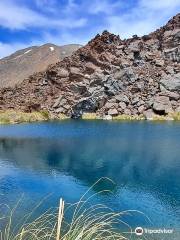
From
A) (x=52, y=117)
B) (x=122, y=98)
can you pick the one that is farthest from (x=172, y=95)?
(x=52, y=117)

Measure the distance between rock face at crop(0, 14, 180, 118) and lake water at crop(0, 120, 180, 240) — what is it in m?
66.3

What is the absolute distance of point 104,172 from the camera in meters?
45.8

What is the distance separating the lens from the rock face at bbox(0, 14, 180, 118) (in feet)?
483

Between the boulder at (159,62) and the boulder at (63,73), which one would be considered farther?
the boulder at (63,73)

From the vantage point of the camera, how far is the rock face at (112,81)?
483 feet

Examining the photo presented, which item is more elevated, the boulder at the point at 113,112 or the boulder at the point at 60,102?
the boulder at the point at 60,102

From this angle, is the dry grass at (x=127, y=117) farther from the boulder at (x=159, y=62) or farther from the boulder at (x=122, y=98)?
the boulder at (x=159, y=62)

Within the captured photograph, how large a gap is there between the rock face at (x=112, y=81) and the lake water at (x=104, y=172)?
66.3 metres

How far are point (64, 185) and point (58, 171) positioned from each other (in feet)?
27.4

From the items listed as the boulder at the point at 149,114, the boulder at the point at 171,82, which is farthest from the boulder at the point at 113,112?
the boulder at the point at 171,82

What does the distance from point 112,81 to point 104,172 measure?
115785mm

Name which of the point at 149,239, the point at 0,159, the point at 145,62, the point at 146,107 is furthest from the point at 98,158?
the point at 145,62

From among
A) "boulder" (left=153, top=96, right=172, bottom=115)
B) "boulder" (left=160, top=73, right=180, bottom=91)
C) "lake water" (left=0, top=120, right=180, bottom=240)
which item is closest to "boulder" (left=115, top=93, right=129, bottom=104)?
"boulder" (left=153, top=96, right=172, bottom=115)

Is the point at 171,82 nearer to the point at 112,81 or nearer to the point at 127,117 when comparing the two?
the point at 127,117
